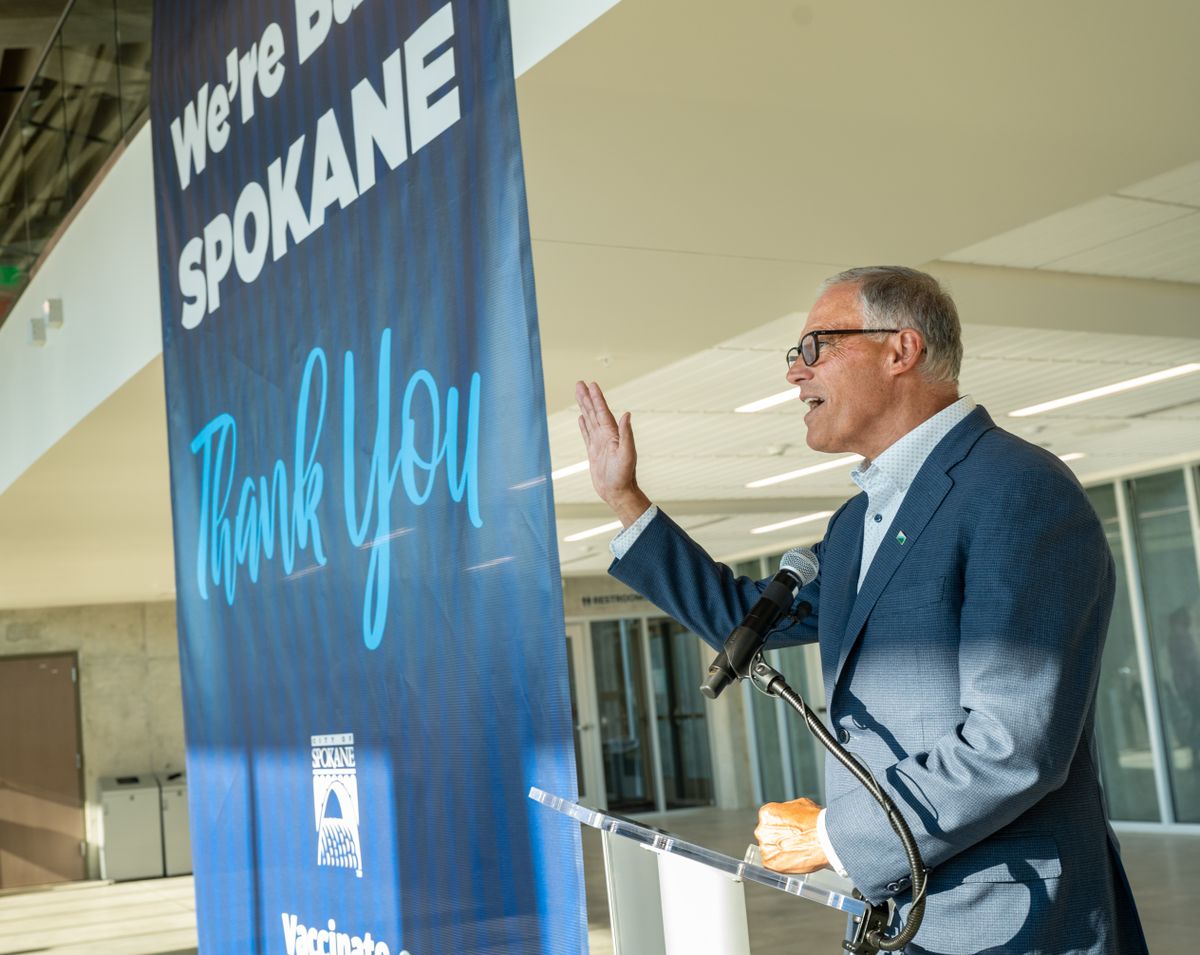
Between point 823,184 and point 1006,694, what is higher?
point 823,184

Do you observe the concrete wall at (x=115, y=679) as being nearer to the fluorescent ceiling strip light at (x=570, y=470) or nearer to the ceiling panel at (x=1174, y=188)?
the fluorescent ceiling strip light at (x=570, y=470)

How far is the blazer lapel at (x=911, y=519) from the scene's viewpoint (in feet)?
5.32

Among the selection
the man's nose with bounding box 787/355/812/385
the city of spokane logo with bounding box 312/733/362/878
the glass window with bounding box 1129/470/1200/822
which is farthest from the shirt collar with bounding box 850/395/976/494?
the glass window with bounding box 1129/470/1200/822

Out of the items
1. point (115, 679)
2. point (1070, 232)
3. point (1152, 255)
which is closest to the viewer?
point (1070, 232)

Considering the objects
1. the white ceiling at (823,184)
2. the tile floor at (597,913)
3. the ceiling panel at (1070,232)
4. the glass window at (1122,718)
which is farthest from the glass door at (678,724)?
the ceiling panel at (1070,232)

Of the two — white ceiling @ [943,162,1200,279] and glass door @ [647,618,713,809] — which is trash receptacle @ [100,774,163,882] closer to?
glass door @ [647,618,713,809]

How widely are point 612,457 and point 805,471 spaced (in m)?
8.64

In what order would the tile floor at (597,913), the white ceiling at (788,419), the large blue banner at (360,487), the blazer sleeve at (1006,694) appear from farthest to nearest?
the tile floor at (597,913), the white ceiling at (788,419), the large blue banner at (360,487), the blazer sleeve at (1006,694)

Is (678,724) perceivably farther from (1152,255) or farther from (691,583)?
(691,583)

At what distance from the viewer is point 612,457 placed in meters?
2.13

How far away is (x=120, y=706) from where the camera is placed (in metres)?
15.8

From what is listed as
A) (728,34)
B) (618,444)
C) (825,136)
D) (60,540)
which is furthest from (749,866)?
(60,540)

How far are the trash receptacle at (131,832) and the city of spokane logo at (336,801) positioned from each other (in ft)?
42.3

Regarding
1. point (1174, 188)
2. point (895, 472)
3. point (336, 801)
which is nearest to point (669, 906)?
point (336, 801)
